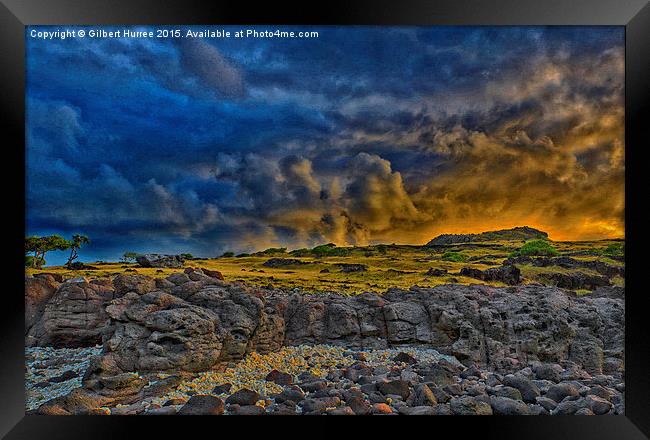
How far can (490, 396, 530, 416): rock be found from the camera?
3775mm

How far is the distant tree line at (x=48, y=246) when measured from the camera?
4.00 m

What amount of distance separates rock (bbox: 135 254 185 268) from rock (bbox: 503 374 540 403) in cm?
505

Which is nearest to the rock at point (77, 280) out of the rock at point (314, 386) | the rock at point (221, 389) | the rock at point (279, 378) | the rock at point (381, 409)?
the rock at point (221, 389)

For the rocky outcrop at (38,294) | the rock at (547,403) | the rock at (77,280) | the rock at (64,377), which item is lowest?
the rock at (547,403)

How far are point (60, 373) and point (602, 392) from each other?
7.40 metres

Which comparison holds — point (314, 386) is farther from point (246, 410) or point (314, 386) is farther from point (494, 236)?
point (494, 236)

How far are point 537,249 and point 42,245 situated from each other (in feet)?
23.7

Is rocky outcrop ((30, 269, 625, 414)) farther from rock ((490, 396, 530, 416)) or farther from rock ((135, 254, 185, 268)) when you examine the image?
rock ((135, 254, 185, 268))

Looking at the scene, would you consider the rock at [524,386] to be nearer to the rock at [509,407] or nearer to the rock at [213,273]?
the rock at [509,407]

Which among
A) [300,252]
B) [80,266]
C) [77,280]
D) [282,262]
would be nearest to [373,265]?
[300,252]

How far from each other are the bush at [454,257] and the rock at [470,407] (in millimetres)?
1899

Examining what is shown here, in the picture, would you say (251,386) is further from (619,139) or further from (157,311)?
(619,139)

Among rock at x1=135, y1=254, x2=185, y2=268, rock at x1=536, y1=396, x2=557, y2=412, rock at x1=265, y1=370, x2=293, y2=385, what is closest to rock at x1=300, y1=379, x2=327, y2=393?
rock at x1=265, y1=370, x2=293, y2=385
